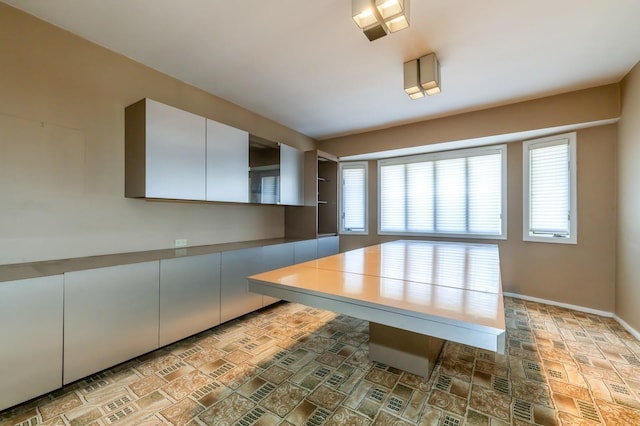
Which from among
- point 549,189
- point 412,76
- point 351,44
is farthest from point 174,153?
point 549,189

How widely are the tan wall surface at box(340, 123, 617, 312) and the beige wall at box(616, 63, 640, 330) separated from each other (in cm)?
13

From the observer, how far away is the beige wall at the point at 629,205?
8.56 feet

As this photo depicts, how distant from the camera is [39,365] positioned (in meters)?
1.66

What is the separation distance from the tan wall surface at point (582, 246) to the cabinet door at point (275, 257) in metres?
3.27

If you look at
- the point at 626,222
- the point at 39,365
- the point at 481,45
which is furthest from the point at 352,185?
the point at 39,365

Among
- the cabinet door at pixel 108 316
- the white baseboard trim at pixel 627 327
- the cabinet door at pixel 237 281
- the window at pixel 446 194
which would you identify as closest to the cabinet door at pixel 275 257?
the cabinet door at pixel 237 281

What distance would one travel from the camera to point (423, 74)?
2422mm

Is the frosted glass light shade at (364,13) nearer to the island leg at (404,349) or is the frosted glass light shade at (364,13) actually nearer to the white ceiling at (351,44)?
the white ceiling at (351,44)

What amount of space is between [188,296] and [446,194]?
4040 mm

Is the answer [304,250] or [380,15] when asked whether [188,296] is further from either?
[380,15]

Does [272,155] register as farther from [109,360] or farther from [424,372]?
[424,372]

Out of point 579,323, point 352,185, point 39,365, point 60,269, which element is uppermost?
point 352,185

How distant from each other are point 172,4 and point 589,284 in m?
5.27

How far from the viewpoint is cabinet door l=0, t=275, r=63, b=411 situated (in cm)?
154
